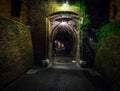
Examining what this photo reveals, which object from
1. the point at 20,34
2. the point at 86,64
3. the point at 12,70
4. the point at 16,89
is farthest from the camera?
the point at 86,64

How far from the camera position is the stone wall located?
8564mm

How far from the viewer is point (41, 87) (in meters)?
8.17

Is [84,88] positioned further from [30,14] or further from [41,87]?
[30,14]

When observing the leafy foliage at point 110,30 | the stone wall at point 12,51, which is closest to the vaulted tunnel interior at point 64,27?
the leafy foliage at point 110,30

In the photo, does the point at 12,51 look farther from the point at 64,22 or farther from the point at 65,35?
the point at 65,35

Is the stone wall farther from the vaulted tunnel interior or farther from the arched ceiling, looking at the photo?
the vaulted tunnel interior

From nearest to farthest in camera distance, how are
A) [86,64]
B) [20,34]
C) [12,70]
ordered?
1. [12,70]
2. [20,34]
3. [86,64]

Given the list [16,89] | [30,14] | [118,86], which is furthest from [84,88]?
[30,14]

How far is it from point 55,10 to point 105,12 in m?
4.08

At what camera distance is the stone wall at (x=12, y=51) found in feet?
28.1

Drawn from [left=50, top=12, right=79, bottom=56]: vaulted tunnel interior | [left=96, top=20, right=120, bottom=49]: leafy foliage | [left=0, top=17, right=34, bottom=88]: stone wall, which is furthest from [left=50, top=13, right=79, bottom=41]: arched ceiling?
[left=0, top=17, right=34, bottom=88]: stone wall

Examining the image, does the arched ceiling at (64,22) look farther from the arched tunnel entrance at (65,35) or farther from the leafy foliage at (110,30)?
the leafy foliage at (110,30)

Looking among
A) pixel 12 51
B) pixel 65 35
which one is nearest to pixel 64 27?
pixel 65 35

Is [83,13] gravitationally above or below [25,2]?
below
